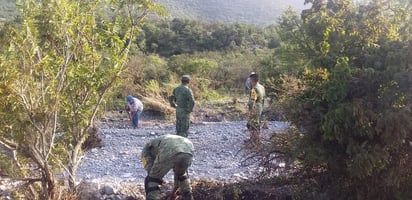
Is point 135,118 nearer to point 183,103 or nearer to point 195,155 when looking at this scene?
point 195,155

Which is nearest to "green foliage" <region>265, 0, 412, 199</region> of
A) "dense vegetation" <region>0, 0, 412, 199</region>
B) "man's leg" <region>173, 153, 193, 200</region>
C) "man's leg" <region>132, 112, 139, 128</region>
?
"dense vegetation" <region>0, 0, 412, 199</region>

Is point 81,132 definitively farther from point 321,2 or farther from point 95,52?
point 321,2

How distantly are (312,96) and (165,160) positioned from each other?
1.92 meters

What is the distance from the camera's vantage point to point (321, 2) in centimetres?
678

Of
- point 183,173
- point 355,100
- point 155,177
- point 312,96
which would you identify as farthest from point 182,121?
point 355,100

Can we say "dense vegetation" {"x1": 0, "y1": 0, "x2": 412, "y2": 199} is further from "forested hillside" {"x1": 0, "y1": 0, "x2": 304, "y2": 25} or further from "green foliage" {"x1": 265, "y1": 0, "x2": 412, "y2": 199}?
"forested hillside" {"x1": 0, "y1": 0, "x2": 304, "y2": 25}

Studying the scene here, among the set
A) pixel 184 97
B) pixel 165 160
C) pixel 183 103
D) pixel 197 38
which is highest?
pixel 197 38

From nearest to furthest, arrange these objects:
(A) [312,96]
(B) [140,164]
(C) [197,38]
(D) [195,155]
→ (A) [312,96]
(B) [140,164]
(D) [195,155]
(C) [197,38]

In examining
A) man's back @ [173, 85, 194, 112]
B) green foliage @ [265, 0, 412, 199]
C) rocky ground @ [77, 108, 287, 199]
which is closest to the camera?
green foliage @ [265, 0, 412, 199]

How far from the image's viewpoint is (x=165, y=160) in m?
5.90

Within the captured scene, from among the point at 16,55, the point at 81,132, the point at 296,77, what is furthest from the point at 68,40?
the point at 296,77

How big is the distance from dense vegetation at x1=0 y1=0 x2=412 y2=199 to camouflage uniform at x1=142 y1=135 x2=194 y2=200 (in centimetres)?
91

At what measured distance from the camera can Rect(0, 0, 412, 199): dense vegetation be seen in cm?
528

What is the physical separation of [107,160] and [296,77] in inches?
212
